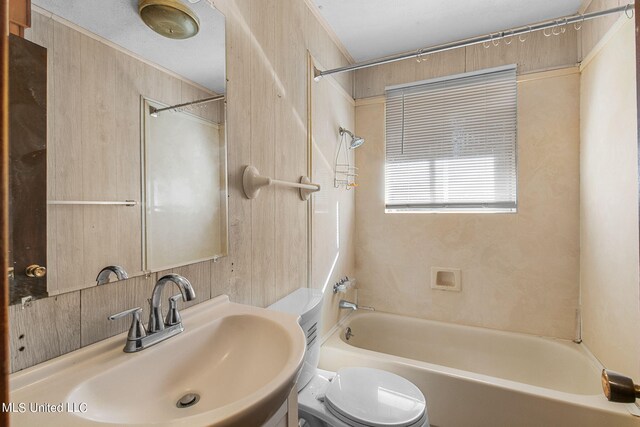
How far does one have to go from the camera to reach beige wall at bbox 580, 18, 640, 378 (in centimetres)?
135

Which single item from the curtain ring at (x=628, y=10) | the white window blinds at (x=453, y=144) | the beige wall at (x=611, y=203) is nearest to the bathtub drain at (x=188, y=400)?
the beige wall at (x=611, y=203)

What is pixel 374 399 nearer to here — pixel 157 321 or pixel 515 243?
pixel 157 321

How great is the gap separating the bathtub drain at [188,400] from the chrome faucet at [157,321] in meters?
0.16

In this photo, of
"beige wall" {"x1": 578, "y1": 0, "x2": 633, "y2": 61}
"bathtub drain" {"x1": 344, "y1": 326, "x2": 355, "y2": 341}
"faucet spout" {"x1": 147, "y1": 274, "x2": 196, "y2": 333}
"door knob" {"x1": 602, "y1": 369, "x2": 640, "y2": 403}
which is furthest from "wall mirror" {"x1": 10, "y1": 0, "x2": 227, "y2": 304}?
"beige wall" {"x1": 578, "y1": 0, "x2": 633, "y2": 61}

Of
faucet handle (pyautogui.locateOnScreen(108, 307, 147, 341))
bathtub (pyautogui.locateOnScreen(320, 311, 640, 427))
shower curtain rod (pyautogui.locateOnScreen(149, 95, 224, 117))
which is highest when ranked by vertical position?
shower curtain rod (pyautogui.locateOnScreen(149, 95, 224, 117))

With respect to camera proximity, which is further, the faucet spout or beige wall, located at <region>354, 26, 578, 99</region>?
beige wall, located at <region>354, 26, 578, 99</region>

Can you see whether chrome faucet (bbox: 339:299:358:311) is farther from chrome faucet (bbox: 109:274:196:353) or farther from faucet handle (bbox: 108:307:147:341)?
faucet handle (bbox: 108:307:147:341)

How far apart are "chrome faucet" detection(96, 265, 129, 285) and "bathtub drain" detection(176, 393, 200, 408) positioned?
1.17 feet

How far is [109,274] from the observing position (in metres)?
0.77

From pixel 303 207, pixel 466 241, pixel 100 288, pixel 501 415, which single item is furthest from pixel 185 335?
pixel 466 241

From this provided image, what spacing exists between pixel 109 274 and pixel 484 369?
92.5 inches

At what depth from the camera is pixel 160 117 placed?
91 centimetres

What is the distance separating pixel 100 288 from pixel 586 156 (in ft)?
8.21

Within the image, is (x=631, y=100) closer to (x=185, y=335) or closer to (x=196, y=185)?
(x=196, y=185)
